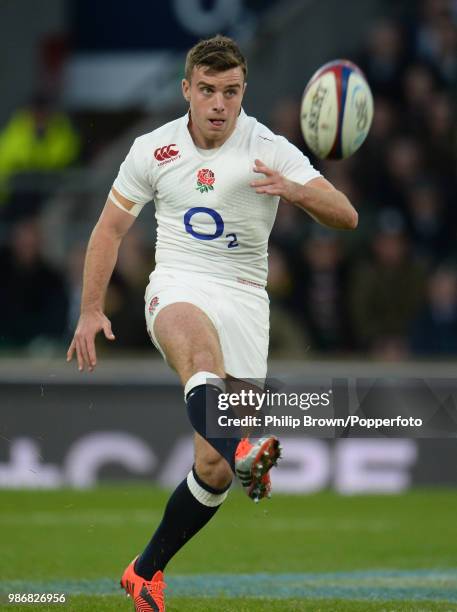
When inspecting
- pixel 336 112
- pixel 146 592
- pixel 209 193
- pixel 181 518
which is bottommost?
pixel 146 592

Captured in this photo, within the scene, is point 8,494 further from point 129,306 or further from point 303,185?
Result: point 303,185

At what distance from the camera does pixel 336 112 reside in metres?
8.27

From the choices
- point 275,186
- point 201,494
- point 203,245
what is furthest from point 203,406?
point 275,186

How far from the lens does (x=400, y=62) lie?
1611 centimetres

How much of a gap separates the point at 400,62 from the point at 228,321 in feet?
30.5

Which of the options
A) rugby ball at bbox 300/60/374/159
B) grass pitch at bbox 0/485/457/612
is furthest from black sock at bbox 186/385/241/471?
rugby ball at bbox 300/60/374/159

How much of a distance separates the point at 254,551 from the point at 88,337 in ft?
12.1

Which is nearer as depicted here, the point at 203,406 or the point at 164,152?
the point at 203,406

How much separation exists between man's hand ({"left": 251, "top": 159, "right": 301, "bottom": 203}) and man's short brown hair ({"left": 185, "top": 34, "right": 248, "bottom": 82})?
1.97 ft

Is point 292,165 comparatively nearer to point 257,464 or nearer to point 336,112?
point 336,112

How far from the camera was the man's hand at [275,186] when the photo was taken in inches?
273

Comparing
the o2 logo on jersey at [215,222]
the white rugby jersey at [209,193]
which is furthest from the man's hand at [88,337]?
the o2 logo on jersey at [215,222]

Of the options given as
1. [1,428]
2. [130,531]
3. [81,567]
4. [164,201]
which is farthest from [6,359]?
[164,201]

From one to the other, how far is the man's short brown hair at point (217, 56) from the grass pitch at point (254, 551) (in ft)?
8.39
